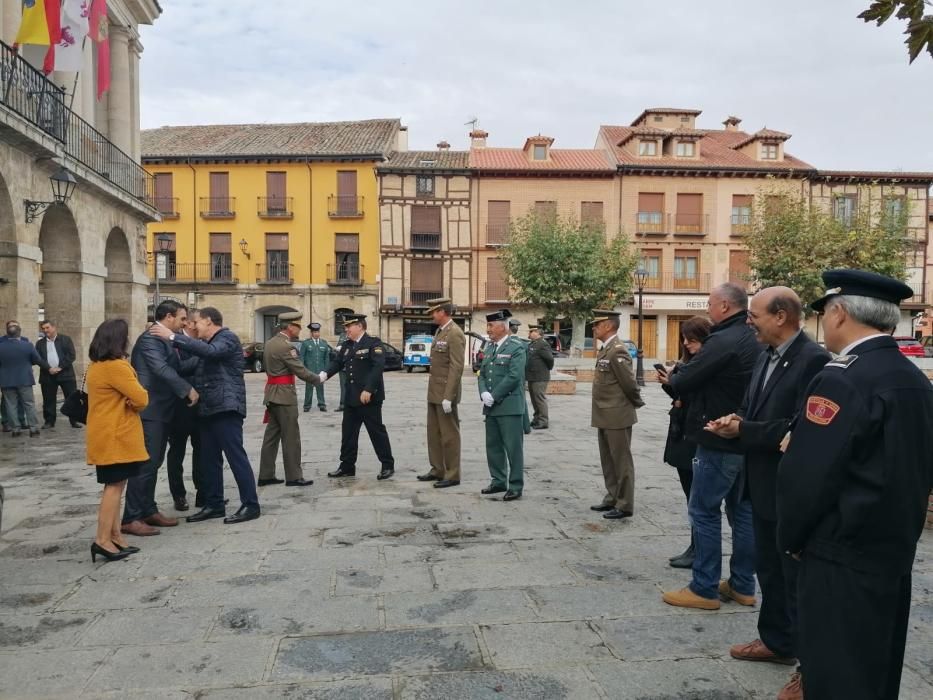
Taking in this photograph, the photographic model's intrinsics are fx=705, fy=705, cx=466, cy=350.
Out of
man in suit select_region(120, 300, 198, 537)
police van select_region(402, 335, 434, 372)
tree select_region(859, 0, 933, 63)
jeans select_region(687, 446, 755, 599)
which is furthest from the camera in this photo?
police van select_region(402, 335, 434, 372)

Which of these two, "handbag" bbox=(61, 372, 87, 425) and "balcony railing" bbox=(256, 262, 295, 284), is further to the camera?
"balcony railing" bbox=(256, 262, 295, 284)

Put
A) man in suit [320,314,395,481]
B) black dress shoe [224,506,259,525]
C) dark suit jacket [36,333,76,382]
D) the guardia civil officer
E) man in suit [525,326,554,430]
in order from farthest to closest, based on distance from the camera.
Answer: man in suit [525,326,554,430] < dark suit jacket [36,333,76,382] < man in suit [320,314,395,481] < black dress shoe [224,506,259,525] < the guardia civil officer

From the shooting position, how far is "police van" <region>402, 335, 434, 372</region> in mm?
28766

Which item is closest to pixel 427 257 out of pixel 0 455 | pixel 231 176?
pixel 231 176

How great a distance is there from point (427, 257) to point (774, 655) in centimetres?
3355

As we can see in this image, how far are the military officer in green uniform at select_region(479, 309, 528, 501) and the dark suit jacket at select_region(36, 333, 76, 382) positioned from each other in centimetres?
777

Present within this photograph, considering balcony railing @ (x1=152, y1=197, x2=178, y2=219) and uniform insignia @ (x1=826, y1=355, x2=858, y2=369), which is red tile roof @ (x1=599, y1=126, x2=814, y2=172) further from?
uniform insignia @ (x1=826, y1=355, x2=858, y2=369)

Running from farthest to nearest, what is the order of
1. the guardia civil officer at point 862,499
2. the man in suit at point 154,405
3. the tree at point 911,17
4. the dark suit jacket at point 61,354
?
the dark suit jacket at point 61,354 → the man in suit at point 154,405 → the tree at point 911,17 → the guardia civil officer at point 862,499

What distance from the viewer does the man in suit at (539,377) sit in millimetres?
11859

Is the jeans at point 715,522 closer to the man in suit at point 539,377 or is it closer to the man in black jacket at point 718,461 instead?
the man in black jacket at point 718,461

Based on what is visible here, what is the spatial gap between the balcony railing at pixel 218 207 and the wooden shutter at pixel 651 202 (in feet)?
67.9

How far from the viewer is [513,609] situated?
13.0 feet

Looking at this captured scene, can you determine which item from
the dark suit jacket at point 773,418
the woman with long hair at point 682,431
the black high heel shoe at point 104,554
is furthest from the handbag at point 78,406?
the dark suit jacket at point 773,418

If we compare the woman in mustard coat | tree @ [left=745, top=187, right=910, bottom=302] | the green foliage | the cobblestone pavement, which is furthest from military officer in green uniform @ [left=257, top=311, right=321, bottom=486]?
tree @ [left=745, top=187, right=910, bottom=302]
